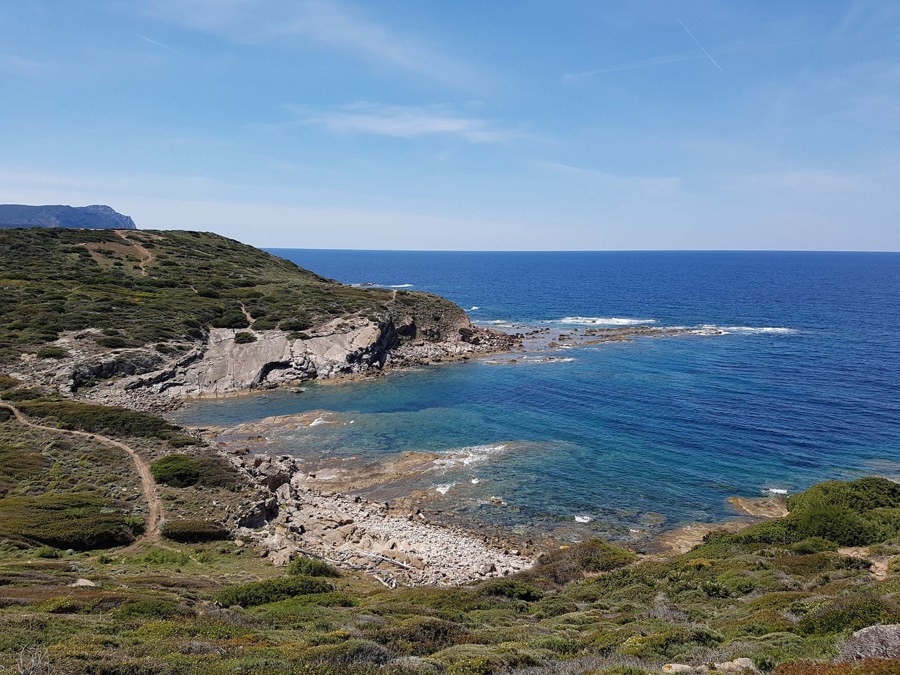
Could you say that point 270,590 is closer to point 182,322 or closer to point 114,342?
point 114,342

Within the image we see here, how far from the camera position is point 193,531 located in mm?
27188

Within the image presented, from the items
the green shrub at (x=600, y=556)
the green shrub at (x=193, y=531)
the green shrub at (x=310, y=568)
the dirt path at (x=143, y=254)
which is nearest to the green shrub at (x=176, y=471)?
the green shrub at (x=193, y=531)

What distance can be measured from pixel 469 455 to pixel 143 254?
3487 inches

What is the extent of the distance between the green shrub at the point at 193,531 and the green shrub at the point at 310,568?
16.6 ft

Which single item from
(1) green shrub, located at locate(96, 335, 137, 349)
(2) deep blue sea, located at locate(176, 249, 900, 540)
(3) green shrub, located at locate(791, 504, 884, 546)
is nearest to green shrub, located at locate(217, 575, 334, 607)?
(2) deep blue sea, located at locate(176, 249, 900, 540)

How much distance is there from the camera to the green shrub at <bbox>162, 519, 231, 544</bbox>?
87.9ft

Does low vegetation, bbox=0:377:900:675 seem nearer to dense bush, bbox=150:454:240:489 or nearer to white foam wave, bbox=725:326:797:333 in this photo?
dense bush, bbox=150:454:240:489

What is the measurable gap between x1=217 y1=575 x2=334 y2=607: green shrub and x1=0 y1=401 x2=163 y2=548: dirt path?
905cm

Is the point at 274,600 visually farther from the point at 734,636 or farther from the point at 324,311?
the point at 324,311

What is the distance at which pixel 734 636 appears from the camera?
1482 cm

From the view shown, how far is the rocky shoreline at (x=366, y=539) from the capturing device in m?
28.1

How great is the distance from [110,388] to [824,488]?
65.2m

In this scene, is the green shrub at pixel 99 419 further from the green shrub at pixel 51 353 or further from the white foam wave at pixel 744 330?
the white foam wave at pixel 744 330

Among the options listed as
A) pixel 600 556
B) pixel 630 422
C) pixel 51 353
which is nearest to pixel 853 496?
pixel 600 556
